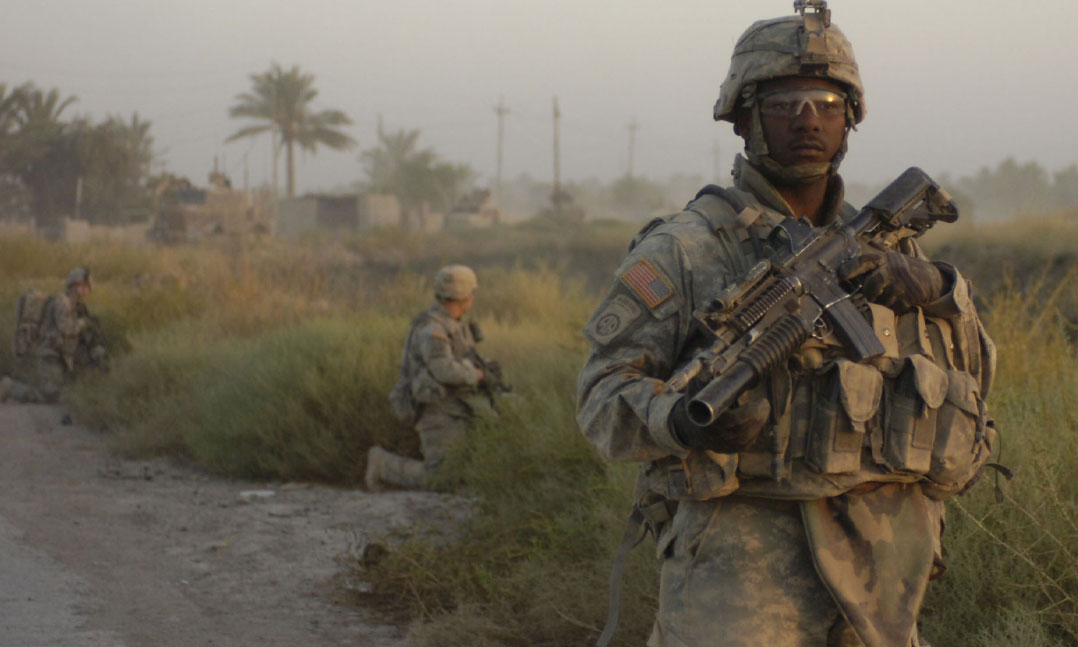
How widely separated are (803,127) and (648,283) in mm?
486

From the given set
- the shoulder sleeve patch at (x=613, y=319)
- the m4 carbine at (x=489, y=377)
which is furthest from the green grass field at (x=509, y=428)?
the shoulder sleeve patch at (x=613, y=319)

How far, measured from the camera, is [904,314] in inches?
104

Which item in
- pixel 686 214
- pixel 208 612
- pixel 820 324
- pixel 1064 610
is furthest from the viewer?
pixel 208 612

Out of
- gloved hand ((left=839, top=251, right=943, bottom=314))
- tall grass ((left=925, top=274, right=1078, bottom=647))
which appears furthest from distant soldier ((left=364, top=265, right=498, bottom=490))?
gloved hand ((left=839, top=251, right=943, bottom=314))

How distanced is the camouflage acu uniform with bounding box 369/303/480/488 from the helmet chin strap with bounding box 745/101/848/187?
524cm

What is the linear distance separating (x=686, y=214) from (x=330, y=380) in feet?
22.8

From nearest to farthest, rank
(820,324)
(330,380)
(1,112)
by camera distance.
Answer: (820,324)
(330,380)
(1,112)

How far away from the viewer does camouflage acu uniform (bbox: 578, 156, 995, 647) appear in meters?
2.44

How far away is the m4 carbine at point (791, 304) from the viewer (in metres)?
2.31

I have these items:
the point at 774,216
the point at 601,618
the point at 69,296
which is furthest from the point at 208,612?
the point at 69,296

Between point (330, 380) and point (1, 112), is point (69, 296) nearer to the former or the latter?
point (330, 380)

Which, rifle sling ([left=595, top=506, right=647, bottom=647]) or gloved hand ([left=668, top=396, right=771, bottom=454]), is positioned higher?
gloved hand ([left=668, top=396, right=771, bottom=454])

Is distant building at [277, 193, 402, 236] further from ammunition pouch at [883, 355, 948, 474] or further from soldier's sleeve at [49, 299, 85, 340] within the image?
ammunition pouch at [883, 355, 948, 474]

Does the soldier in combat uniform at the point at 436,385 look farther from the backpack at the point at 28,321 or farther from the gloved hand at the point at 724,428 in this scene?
the backpack at the point at 28,321
